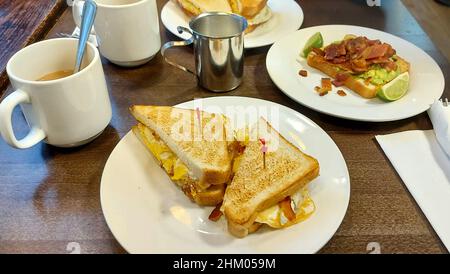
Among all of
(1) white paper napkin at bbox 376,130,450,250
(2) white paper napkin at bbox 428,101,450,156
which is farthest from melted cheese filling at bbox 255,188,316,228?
(2) white paper napkin at bbox 428,101,450,156

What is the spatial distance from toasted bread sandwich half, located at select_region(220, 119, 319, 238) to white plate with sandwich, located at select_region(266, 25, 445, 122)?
245 mm

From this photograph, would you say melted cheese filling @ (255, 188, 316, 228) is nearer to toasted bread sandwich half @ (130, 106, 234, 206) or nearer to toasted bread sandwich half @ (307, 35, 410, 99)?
toasted bread sandwich half @ (130, 106, 234, 206)

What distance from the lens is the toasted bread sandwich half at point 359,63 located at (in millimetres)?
1217

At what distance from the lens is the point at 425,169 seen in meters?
0.92

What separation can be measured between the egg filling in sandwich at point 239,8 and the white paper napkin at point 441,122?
73cm

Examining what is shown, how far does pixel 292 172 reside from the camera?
2.79ft

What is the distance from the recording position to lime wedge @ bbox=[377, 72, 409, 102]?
1136mm

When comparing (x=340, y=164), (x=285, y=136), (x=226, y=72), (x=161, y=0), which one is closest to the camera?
(x=340, y=164)

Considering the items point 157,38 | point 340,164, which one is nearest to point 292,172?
point 340,164

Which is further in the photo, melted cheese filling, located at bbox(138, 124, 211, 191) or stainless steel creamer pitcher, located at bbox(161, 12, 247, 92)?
stainless steel creamer pitcher, located at bbox(161, 12, 247, 92)

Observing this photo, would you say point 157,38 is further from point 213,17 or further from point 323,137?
point 323,137

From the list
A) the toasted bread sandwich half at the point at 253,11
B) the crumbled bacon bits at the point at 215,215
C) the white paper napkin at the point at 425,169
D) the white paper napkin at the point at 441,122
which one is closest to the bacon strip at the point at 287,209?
the crumbled bacon bits at the point at 215,215
